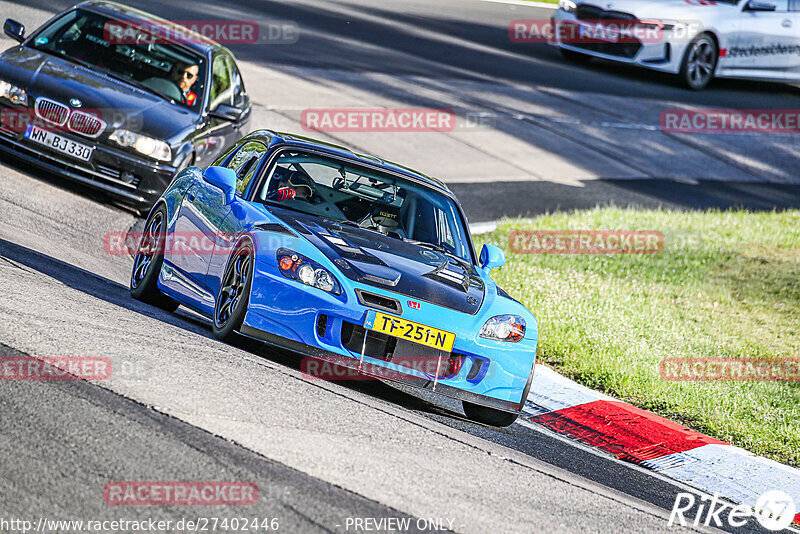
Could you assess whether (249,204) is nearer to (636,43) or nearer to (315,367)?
(315,367)

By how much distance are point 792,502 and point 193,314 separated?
422 centimetres

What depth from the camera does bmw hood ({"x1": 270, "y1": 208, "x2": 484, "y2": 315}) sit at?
6449 millimetres

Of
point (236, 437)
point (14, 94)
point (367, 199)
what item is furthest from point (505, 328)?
point (14, 94)

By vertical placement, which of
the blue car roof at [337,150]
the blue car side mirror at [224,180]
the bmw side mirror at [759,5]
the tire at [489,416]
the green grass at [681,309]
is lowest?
the green grass at [681,309]

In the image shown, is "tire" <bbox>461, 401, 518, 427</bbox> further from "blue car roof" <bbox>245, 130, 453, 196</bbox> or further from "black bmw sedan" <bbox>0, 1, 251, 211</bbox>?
"black bmw sedan" <bbox>0, 1, 251, 211</bbox>

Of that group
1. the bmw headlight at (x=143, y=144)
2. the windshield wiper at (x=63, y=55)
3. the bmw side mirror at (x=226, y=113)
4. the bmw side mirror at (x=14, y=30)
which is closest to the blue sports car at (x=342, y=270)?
the bmw headlight at (x=143, y=144)

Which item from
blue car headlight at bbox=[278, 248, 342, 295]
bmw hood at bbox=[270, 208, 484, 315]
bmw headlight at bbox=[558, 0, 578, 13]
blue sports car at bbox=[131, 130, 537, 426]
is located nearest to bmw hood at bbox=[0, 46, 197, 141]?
blue sports car at bbox=[131, 130, 537, 426]

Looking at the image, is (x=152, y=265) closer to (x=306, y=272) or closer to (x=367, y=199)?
(x=367, y=199)

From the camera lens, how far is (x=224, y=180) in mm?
7371

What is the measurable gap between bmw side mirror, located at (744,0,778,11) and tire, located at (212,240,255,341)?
742 inches

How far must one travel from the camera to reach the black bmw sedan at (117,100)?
1043 cm

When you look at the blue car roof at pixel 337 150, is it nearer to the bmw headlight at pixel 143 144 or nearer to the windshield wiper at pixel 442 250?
the windshield wiper at pixel 442 250

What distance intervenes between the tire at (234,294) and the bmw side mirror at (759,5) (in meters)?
18.8

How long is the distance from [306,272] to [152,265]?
→ 183 centimetres
